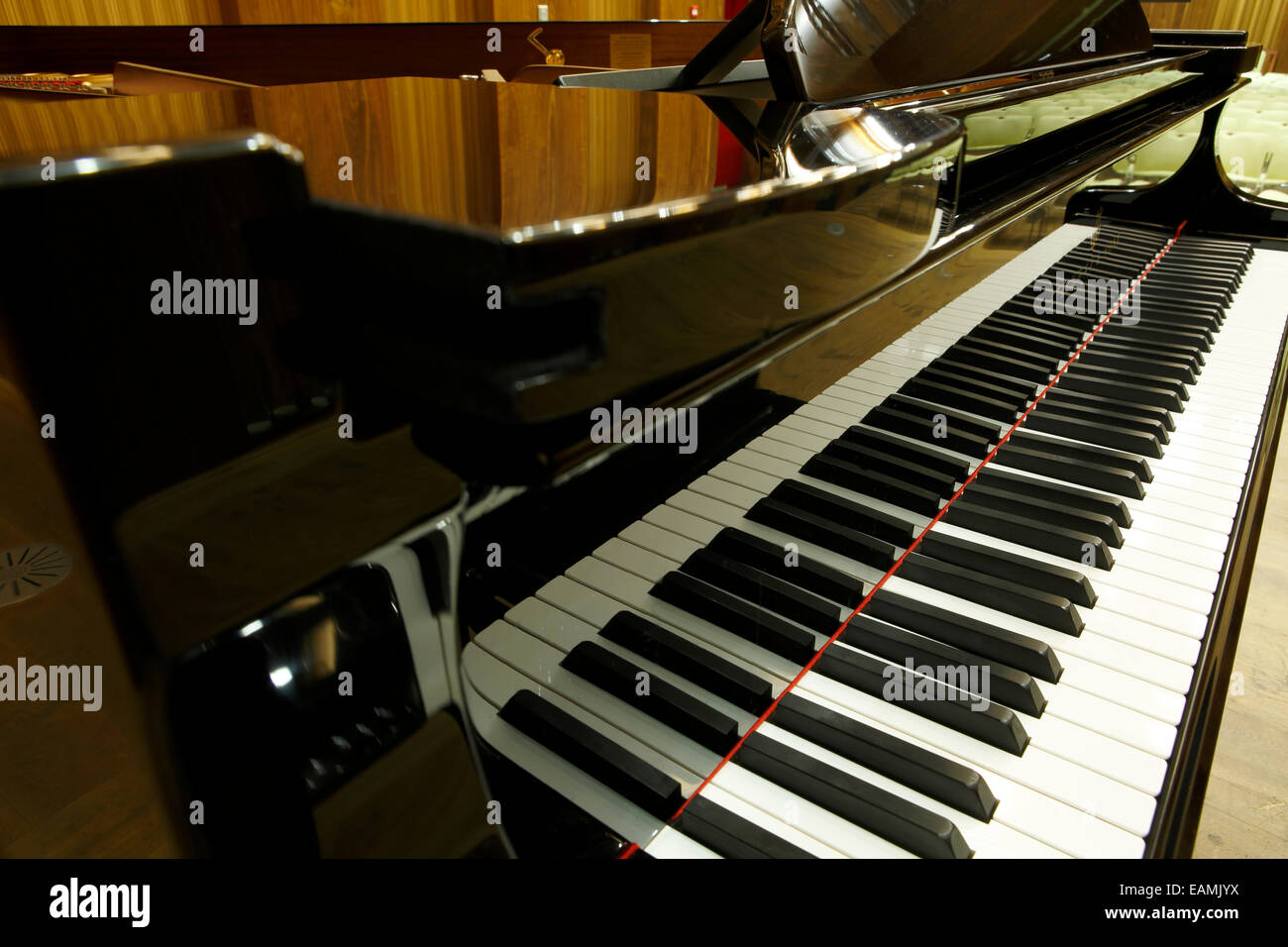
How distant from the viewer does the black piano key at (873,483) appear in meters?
1.23

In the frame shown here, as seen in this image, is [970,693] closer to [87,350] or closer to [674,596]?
[674,596]

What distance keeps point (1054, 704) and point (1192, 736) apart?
0.17 metres

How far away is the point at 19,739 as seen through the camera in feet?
3.02

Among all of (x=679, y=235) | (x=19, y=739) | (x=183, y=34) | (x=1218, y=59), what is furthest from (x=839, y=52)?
(x=183, y=34)

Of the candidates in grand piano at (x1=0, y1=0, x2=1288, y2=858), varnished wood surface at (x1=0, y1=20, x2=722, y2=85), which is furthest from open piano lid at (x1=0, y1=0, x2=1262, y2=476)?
varnished wood surface at (x1=0, y1=20, x2=722, y2=85)

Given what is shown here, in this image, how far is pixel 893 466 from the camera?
4.32 ft

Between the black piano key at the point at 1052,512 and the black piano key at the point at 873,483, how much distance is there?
119 mm

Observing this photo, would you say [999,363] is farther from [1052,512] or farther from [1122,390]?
[1052,512]

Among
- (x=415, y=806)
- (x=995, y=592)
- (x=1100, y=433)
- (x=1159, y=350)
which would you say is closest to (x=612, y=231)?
(x=415, y=806)

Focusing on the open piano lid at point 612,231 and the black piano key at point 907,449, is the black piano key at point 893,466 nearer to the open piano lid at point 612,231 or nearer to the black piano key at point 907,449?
the black piano key at point 907,449

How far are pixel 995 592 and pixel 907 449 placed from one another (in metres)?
0.29

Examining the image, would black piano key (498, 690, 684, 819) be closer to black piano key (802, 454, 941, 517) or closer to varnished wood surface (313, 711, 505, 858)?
varnished wood surface (313, 711, 505, 858)

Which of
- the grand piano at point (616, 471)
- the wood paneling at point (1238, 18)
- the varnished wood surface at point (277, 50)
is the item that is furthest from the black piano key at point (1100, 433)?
the wood paneling at point (1238, 18)

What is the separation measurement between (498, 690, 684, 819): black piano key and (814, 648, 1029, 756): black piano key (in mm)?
280
